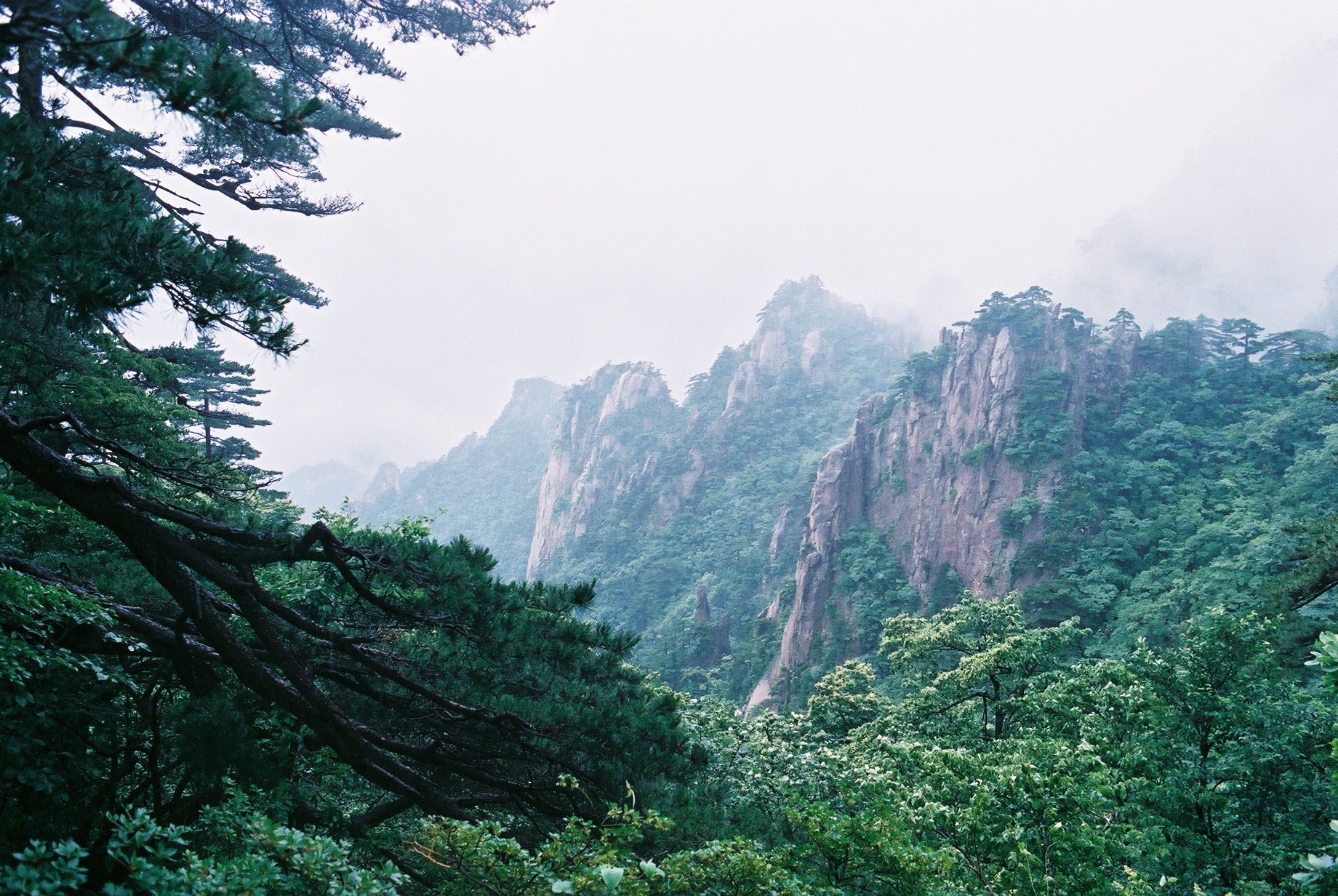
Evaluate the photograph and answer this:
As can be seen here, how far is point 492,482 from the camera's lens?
283ft

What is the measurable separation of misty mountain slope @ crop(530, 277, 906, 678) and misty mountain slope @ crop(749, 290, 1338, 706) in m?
7.57

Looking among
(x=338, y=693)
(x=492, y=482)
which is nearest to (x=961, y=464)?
(x=338, y=693)

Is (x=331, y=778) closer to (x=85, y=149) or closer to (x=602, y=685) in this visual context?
(x=602, y=685)

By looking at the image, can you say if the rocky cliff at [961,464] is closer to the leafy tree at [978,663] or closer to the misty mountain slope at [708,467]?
the misty mountain slope at [708,467]

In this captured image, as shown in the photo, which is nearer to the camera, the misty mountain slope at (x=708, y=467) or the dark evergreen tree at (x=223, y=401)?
the dark evergreen tree at (x=223, y=401)

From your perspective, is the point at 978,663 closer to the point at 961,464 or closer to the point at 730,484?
the point at 961,464

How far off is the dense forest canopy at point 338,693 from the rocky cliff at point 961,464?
18850 millimetres

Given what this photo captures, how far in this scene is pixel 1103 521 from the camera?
2477cm

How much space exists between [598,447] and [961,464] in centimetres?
3633

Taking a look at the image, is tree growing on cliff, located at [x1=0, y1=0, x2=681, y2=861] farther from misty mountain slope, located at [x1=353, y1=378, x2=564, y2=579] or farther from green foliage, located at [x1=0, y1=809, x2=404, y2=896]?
misty mountain slope, located at [x1=353, y1=378, x2=564, y2=579]

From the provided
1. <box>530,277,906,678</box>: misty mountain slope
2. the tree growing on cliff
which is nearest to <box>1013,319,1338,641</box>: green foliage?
<box>530,277,906,678</box>: misty mountain slope

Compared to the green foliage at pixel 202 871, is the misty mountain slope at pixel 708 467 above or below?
above

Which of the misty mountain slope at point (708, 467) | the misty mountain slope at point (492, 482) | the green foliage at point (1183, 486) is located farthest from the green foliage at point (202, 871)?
the misty mountain slope at point (492, 482)

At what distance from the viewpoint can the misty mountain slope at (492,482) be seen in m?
77.2
